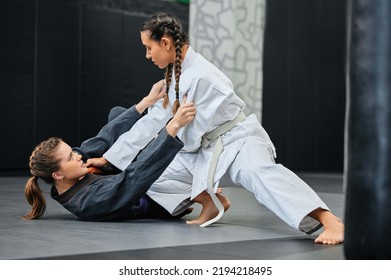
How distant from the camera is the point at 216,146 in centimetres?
327

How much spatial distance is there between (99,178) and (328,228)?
1253 mm

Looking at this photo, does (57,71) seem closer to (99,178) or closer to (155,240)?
(99,178)

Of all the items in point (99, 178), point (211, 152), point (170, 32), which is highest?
point (170, 32)

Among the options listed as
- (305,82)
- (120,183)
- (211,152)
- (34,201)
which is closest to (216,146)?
(211,152)

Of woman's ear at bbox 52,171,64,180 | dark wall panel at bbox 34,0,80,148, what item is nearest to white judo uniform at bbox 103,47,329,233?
woman's ear at bbox 52,171,64,180

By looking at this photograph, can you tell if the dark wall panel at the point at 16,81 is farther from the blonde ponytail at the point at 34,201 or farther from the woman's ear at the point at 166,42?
the woman's ear at the point at 166,42

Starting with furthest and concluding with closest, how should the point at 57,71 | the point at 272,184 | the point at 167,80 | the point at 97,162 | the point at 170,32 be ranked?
the point at 57,71 → the point at 97,162 → the point at 167,80 → the point at 170,32 → the point at 272,184

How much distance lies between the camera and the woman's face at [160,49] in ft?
11.1

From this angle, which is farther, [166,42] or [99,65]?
[99,65]

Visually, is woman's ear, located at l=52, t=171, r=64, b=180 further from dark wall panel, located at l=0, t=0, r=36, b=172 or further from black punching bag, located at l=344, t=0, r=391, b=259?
dark wall panel, located at l=0, t=0, r=36, b=172

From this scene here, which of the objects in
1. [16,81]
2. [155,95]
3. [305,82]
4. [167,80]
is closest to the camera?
[167,80]

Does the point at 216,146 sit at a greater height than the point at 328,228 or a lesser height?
greater

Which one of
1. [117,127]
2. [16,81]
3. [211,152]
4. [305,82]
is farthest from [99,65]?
[211,152]

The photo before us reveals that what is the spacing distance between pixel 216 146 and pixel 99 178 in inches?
26.3
